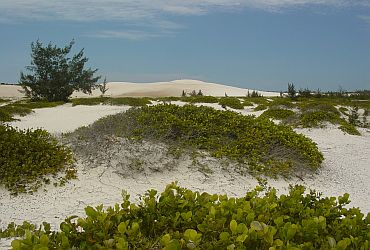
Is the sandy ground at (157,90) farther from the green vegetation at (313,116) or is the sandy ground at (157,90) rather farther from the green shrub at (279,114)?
the green shrub at (279,114)

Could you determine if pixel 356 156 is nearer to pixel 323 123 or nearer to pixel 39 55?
pixel 323 123

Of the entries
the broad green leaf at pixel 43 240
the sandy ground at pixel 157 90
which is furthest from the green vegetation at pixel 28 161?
the sandy ground at pixel 157 90

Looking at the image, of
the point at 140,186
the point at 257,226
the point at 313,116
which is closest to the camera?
the point at 257,226

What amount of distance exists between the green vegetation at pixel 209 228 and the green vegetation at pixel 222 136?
4.89m

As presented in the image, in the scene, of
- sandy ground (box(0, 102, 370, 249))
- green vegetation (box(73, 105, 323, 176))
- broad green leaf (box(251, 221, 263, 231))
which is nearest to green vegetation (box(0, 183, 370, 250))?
broad green leaf (box(251, 221, 263, 231))

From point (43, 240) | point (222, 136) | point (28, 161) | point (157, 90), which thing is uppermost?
point (157, 90)

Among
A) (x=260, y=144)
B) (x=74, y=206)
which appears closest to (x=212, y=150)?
(x=260, y=144)

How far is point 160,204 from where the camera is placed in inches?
140

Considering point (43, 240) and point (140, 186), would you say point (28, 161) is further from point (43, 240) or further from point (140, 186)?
point (43, 240)

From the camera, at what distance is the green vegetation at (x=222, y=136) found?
29.1ft

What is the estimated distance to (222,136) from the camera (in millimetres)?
9508

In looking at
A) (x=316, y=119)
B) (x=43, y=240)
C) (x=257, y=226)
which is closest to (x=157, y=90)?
(x=316, y=119)

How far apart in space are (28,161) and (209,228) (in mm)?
5276

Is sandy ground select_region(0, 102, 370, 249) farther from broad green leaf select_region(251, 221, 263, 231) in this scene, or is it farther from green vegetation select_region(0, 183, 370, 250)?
broad green leaf select_region(251, 221, 263, 231)
